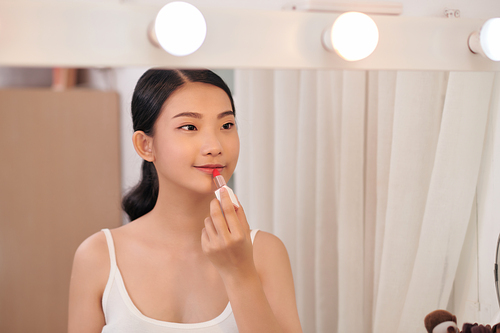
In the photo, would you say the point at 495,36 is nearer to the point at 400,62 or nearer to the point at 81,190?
the point at 400,62

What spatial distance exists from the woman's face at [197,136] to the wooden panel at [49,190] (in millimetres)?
478

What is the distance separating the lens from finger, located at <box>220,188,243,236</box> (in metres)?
0.43

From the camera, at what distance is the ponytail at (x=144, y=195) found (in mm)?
681

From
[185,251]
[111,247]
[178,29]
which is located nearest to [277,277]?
[185,251]

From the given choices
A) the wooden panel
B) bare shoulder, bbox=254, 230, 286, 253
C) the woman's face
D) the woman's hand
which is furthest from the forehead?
the wooden panel

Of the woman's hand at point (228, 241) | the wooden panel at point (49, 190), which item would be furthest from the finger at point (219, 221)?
the wooden panel at point (49, 190)

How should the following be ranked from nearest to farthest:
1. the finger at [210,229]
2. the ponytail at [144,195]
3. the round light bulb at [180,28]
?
the round light bulb at [180,28]
the finger at [210,229]
the ponytail at [144,195]

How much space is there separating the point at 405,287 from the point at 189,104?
39 centimetres

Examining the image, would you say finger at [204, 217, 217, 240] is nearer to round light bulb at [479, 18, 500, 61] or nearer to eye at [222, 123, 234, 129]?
eye at [222, 123, 234, 129]

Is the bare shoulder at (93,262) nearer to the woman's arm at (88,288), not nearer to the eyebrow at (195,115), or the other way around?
the woman's arm at (88,288)

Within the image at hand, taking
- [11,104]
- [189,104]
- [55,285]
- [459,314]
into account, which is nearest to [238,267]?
[189,104]

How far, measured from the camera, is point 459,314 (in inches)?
21.4

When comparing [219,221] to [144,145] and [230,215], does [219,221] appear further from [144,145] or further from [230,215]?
[144,145]

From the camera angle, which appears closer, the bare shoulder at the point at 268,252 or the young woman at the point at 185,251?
the young woman at the point at 185,251
